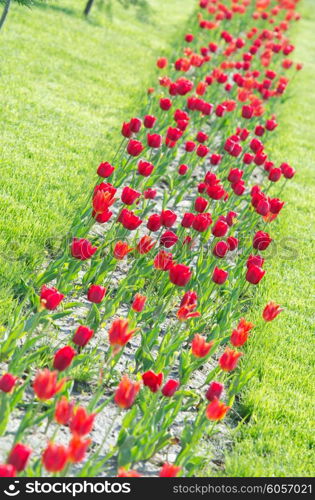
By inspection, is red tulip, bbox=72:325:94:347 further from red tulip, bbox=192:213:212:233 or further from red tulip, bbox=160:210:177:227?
red tulip, bbox=192:213:212:233

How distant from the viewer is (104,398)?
3.79 meters

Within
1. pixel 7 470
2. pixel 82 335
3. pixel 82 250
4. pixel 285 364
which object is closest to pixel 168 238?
pixel 82 250

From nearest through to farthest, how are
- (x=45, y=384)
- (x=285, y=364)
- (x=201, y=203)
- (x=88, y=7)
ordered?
(x=45, y=384)
(x=285, y=364)
(x=201, y=203)
(x=88, y=7)

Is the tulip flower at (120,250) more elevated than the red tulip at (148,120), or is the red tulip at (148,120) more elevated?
the red tulip at (148,120)

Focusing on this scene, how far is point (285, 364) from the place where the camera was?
4.68 meters

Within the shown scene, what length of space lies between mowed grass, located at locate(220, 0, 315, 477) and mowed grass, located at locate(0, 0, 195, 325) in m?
1.42

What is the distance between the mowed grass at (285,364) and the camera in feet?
12.2

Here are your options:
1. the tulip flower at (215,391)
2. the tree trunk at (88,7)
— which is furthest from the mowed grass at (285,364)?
the tree trunk at (88,7)

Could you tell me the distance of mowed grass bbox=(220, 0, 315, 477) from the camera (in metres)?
3.71

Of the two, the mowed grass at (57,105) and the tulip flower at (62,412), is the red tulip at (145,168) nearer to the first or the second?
the mowed grass at (57,105)

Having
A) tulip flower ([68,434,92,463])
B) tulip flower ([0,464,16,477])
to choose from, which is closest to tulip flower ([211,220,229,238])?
tulip flower ([68,434,92,463])

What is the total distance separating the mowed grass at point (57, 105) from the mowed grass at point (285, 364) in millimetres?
1422

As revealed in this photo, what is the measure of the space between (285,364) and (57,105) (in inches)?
166

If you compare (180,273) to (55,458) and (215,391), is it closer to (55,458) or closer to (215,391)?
(215,391)
